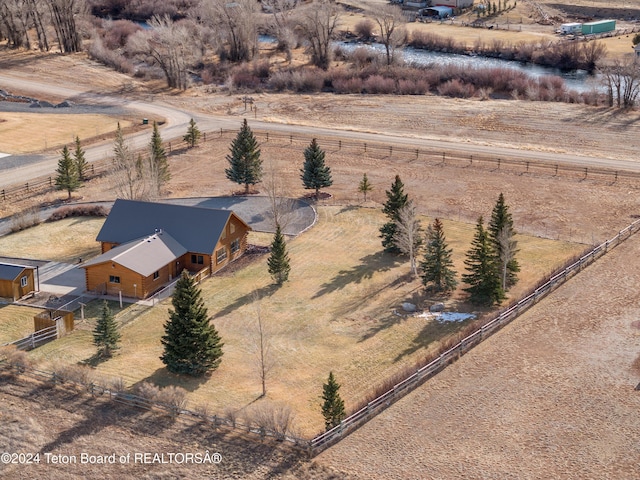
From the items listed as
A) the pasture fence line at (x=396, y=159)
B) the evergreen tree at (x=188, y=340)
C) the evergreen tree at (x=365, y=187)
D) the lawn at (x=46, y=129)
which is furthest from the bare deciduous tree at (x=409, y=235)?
the lawn at (x=46, y=129)

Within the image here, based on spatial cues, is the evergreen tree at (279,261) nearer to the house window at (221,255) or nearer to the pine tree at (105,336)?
the house window at (221,255)

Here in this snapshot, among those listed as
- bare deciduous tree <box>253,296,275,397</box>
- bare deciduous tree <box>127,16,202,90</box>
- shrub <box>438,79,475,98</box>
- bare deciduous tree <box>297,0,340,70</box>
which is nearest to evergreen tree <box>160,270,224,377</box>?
bare deciduous tree <box>253,296,275,397</box>

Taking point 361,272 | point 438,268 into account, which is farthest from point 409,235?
point 361,272

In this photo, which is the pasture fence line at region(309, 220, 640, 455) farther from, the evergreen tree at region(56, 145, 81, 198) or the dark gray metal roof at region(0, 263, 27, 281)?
the evergreen tree at region(56, 145, 81, 198)

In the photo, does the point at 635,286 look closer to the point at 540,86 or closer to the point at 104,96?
the point at 540,86

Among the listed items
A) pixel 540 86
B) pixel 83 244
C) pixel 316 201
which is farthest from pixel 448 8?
pixel 83 244
